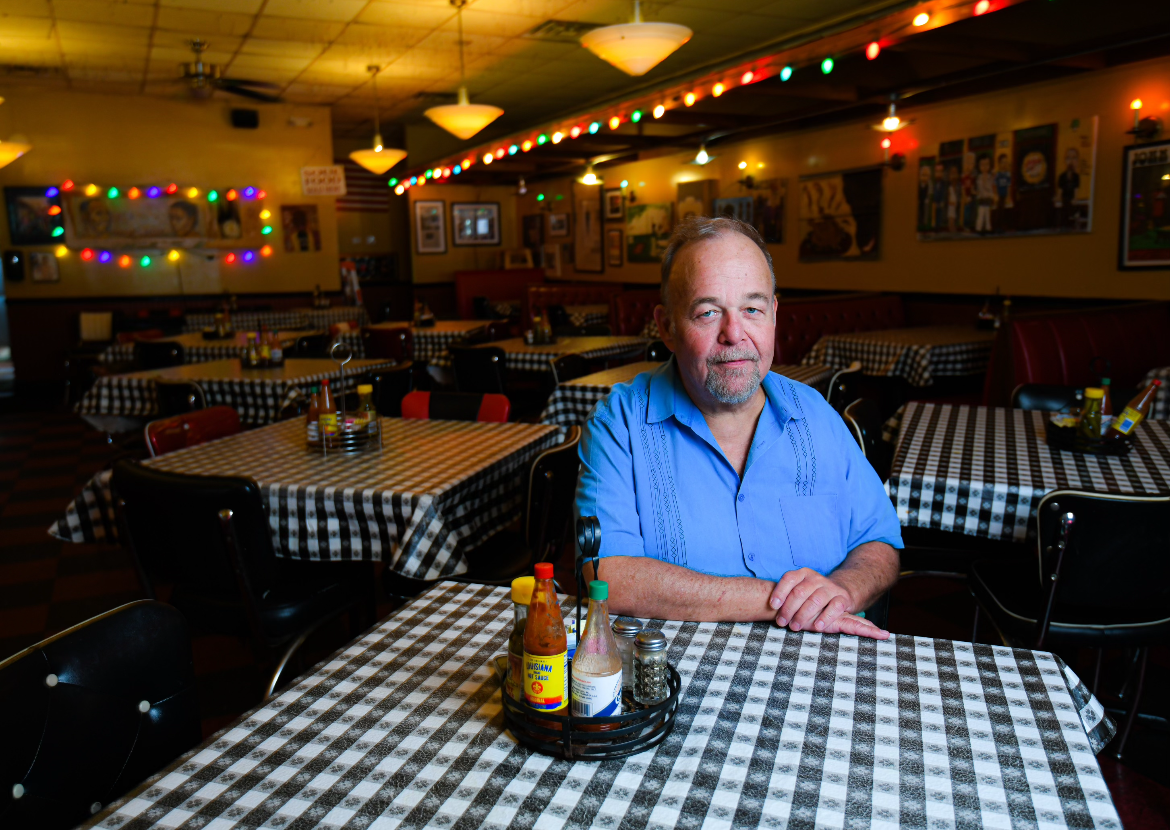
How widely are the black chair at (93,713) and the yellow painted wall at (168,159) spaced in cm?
1104

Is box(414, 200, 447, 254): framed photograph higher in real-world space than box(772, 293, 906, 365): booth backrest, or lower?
higher

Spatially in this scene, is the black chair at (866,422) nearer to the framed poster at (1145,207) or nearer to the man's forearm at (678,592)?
the man's forearm at (678,592)

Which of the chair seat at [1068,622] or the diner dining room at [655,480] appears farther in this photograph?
the chair seat at [1068,622]

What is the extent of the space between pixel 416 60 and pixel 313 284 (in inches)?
166

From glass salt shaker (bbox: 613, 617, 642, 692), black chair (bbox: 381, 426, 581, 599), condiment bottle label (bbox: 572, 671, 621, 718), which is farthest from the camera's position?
black chair (bbox: 381, 426, 581, 599)

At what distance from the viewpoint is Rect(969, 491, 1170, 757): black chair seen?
209 cm

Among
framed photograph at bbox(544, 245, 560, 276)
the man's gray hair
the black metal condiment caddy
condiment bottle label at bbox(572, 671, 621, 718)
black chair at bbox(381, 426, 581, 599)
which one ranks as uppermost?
framed photograph at bbox(544, 245, 560, 276)

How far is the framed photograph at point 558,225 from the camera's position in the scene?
47.9 ft

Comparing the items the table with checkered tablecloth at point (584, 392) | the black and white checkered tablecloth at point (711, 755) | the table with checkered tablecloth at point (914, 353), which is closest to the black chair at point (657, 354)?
the table with checkered tablecloth at point (584, 392)

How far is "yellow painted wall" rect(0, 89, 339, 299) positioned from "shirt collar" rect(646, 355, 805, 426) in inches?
431

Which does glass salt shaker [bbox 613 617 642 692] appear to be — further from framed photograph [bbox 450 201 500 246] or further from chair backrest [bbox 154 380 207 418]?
framed photograph [bbox 450 201 500 246]

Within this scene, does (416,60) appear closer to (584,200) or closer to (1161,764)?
(584,200)

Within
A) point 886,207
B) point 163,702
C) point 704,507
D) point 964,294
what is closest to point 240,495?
point 163,702

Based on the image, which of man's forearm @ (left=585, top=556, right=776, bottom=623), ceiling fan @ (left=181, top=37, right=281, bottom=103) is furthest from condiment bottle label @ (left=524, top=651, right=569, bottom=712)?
ceiling fan @ (left=181, top=37, right=281, bottom=103)
